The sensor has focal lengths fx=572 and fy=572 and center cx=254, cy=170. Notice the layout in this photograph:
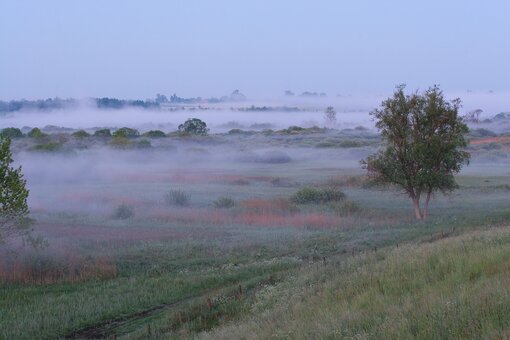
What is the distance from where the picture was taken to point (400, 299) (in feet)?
34.3

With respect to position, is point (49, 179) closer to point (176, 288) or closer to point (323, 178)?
point (323, 178)

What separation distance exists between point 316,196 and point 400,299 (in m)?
32.0

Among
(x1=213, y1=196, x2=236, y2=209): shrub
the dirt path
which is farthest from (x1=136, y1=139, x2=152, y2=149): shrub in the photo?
the dirt path

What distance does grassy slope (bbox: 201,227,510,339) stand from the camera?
314 inches

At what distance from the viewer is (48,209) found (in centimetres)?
4044

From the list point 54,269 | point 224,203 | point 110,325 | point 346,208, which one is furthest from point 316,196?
point 110,325

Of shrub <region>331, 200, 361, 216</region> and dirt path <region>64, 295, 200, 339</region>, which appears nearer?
dirt path <region>64, 295, 200, 339</region>

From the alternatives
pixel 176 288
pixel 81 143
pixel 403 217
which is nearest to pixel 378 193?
pixel 403 217

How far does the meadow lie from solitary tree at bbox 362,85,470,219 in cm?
247

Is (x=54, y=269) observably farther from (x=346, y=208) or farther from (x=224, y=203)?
(x=346, y=208)

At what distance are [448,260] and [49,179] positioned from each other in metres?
58.1

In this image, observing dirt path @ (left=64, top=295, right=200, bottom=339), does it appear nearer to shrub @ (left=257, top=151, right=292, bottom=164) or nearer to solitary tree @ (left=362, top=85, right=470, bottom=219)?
solitary tree @ (left=362, top=85, right=470, bottom=219)

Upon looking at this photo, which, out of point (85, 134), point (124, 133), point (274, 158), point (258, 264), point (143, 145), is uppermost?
point (124, 133)

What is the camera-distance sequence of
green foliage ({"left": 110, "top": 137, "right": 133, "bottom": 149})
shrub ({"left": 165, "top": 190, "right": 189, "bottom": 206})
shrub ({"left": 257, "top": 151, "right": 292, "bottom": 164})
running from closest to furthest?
shrub ({"left": 165, "top": 190, "right": 189, "bottom": 206})
shrub ({"left": 257, "top": 151, "right": 292, "bottom": 164})
green foliage ({"left": 110, "top": 137, "right": 133, "bottom": 149})
